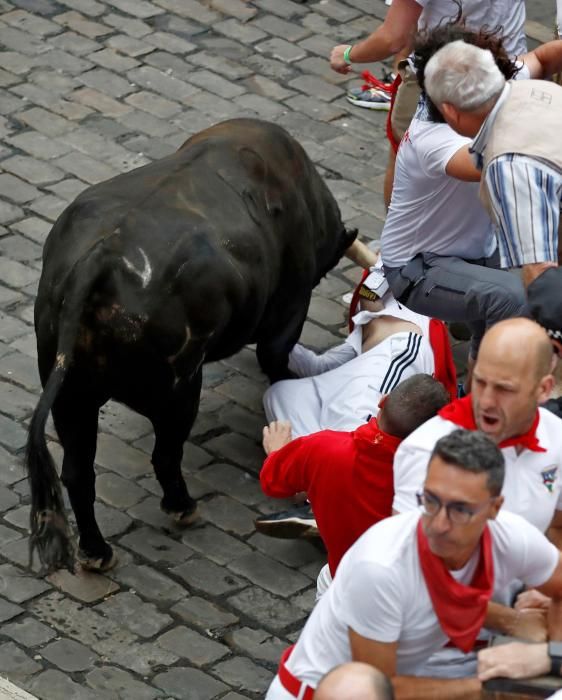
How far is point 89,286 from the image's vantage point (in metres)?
5.86

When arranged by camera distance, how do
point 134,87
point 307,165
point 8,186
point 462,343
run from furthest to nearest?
point 134,87
point 8,186
point 462,343
point 307,165

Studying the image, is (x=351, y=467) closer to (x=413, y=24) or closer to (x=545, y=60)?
(x=545, y=60)

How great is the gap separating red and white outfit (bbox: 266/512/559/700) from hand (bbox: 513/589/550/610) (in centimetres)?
14

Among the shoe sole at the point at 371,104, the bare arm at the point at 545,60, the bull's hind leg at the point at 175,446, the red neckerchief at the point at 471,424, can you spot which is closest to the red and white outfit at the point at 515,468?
the red neckerchief at the point at 471,424

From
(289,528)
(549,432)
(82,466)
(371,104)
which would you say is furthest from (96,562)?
(371,104)

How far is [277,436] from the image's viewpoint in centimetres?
582

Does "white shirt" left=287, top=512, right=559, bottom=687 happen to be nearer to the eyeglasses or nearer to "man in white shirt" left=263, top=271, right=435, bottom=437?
the eyeglasses

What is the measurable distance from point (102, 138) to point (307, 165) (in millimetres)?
2381

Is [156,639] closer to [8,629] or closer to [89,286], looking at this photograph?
[8,629]

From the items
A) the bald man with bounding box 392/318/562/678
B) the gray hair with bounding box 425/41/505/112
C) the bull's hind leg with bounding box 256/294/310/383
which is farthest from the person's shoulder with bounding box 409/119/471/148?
the bald man with bounding box 392/318/562/678

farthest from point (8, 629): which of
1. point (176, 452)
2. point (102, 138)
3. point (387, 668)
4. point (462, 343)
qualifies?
point (102, 138)

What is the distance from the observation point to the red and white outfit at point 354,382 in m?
6.84

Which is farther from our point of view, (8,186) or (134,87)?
(134,87)

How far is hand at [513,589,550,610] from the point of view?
14.6 ft
